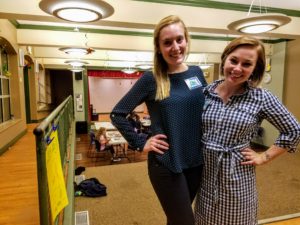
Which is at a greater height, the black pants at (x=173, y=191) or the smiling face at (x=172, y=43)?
the smiling face at (x=172, y=43)

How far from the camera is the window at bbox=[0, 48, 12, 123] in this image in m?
4.80

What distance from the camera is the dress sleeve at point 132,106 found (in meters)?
1.13

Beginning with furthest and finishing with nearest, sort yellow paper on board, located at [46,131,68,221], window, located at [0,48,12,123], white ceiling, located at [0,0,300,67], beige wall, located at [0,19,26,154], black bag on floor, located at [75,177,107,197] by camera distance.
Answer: window, located at [0,48,12,123] < beige wall, located at [0,19,26,154] < black bag on floor, located at [75,177,107,197] < white ceiling, located at [0,0,300,67] < yellow paper on board, located at [46,131,68,221]

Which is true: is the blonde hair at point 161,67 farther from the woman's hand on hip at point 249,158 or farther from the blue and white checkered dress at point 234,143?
the woman's hand on hip at point 249,158

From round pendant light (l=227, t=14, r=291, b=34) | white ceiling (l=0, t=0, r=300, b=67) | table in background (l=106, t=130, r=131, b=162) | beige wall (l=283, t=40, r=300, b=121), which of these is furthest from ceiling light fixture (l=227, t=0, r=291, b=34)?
beige wall (l=283, t=40, r=300, b=121)

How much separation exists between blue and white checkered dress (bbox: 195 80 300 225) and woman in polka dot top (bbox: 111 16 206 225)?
73mm

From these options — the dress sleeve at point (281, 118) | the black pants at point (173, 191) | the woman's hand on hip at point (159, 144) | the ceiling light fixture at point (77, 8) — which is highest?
the ceiling light fixture at point (77, 8)

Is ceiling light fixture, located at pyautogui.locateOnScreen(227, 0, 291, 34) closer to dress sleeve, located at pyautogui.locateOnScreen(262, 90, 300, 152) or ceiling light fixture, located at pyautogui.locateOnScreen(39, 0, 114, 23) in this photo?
ceiling light fixture, located at pyautogui.locateOnScreen(39, 0, 114, 23)

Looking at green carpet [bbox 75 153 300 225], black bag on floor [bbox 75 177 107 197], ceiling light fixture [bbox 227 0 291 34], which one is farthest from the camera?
black bag on floor [bbox 75 177 107 197]

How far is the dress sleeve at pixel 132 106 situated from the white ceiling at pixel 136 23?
2717mm

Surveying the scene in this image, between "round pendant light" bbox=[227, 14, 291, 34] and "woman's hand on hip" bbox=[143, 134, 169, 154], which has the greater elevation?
"round pendant light" bbox=[227, 14, 291, 34]

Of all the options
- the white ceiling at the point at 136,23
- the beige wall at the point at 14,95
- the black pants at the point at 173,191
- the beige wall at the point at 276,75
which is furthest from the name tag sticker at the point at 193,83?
the beige wall at the point at 276,75

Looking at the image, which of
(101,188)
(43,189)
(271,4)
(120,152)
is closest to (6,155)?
(101,188)

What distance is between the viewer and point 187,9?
152 inches
